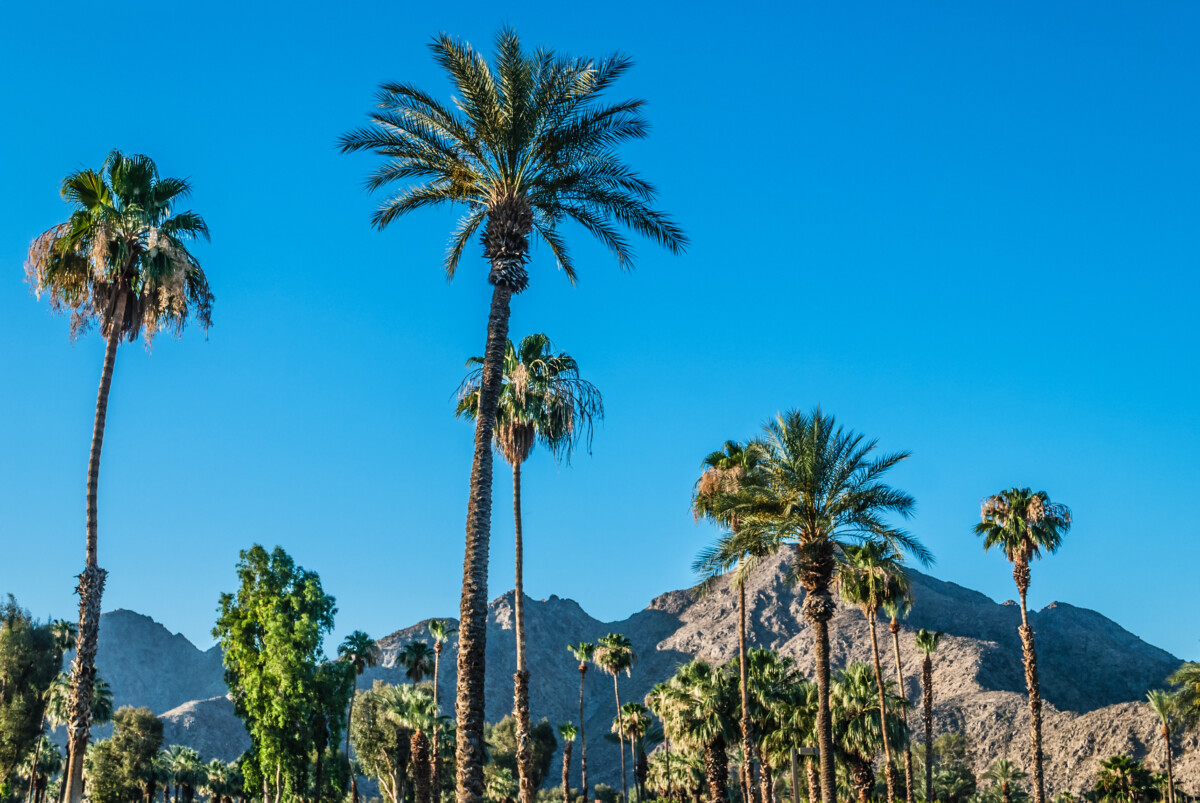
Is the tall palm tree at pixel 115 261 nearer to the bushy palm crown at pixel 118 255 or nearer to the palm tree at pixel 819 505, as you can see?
the bushy palm crown at pixel 118 255

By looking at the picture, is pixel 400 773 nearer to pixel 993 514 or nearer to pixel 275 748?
pixel 275 748

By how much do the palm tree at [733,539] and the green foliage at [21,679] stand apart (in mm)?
39243

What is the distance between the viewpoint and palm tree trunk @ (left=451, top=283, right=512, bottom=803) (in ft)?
55.3

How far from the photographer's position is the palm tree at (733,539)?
102ft

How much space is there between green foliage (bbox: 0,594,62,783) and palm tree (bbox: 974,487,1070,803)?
53043 mm

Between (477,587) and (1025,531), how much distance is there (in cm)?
4254

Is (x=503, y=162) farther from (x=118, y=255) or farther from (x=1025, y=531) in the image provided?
(x=1025, y=531)

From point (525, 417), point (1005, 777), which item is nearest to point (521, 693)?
point (525, 417)

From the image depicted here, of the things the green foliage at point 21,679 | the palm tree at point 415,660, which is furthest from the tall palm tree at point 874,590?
the green foliage at point 21,679

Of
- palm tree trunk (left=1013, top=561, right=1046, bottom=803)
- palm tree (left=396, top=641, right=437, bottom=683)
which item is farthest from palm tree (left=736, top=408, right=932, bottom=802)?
palm tree (left=396, top=641, right=437, bottom=683)

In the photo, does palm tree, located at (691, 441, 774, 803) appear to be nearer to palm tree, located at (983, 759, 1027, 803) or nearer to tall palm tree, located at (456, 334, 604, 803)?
tall palm tree, located at (456, 334, 604, 803)

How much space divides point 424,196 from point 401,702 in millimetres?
42275

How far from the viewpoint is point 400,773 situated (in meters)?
66.2

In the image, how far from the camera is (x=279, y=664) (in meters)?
45.0
